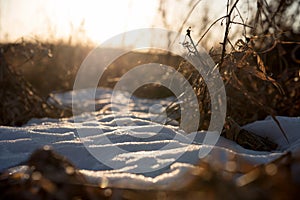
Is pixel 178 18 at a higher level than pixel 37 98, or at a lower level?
higher

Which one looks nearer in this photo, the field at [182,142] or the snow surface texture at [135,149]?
the field at [182,142]

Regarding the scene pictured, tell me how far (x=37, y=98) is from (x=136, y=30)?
2364 mm

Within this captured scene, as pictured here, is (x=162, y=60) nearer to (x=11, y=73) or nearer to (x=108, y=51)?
(x=108, y=51)

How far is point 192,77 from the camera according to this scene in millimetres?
2412

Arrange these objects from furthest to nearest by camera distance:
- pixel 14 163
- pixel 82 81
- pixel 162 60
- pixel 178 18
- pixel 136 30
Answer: pixel 82 81 < pixel 162 60 < pixel 136 30 < pixel 178 18 < pixel 14 163

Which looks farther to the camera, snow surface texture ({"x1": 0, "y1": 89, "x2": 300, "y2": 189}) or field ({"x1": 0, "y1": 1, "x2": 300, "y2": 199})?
snow surface texture ({"x1": 0, "y1": 89, "x2": 300, "y2": 189})

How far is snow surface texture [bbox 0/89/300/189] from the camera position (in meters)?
1.10

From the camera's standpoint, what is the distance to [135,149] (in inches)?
65.9

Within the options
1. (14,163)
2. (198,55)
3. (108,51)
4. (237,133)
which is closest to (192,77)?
(198,55)

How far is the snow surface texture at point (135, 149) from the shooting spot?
1.10m

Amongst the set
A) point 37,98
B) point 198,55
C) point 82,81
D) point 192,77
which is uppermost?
point 198,55

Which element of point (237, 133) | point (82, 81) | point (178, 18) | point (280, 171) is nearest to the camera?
point (280, 171)

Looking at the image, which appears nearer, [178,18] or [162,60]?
[178,18]

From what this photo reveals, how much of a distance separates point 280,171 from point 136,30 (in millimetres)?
4880
